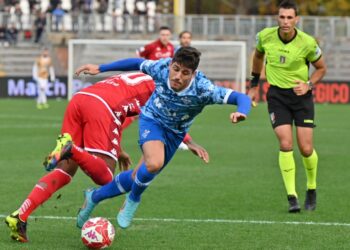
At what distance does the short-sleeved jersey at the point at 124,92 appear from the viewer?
9.51 m

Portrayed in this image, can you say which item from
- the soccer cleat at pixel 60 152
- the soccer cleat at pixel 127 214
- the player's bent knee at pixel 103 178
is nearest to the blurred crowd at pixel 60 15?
the player's bent knee at pixel 103 178

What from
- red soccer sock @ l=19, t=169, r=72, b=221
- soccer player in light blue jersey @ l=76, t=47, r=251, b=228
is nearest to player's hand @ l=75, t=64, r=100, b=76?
soccer player in light blue jersey @ l=76, t=47, r=251, b=228

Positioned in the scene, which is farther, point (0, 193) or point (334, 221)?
point (0, 193)

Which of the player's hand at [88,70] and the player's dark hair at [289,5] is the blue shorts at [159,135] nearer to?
the player's hand at [88,70]

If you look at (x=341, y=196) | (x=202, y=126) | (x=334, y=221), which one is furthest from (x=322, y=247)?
(x=202, y=126)

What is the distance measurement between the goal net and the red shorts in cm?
2525

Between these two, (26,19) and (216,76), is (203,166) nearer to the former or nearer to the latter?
(216,76)

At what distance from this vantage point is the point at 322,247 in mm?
8750

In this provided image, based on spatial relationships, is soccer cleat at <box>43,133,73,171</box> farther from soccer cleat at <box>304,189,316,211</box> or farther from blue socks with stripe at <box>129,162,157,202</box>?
soccer cleat at <box>304,189,316,211</box>

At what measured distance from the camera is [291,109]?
11375 millimetres

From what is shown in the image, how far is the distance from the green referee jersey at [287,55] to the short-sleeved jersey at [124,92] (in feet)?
6.78

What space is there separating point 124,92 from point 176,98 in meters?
0.89

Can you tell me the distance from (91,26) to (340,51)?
426 inches

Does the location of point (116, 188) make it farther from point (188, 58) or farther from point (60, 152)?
point (188, 58)
